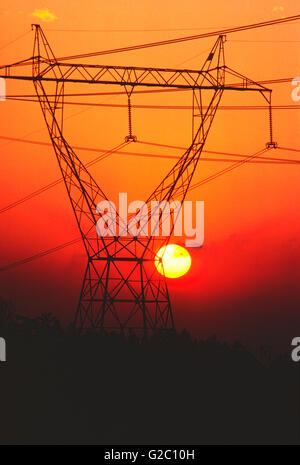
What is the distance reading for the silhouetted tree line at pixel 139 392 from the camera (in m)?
35.8

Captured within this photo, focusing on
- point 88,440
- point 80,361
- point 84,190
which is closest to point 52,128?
point 84,190

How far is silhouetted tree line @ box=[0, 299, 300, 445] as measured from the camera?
35781 millimetres

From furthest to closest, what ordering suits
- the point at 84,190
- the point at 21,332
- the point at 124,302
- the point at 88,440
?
1. the point at 21,332
2. the point at 124,302
3. the point at 84,190
4. the point at 88,440

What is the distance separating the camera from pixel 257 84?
4047 centimetres

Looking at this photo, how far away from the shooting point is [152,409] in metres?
37.2

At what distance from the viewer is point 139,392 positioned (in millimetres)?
39156

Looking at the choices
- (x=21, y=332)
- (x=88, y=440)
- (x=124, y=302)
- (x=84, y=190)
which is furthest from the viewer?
(x=21, y=332)

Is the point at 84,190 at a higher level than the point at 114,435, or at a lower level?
higher

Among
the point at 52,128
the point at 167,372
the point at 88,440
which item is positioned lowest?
the point at 88,440

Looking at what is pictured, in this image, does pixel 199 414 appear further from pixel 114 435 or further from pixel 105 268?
pixel 105 268

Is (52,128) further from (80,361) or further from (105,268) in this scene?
(80,361)

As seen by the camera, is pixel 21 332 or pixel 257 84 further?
pixel 21 332

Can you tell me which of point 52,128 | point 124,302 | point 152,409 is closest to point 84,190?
point 52,128

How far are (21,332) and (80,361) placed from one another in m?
6.58
